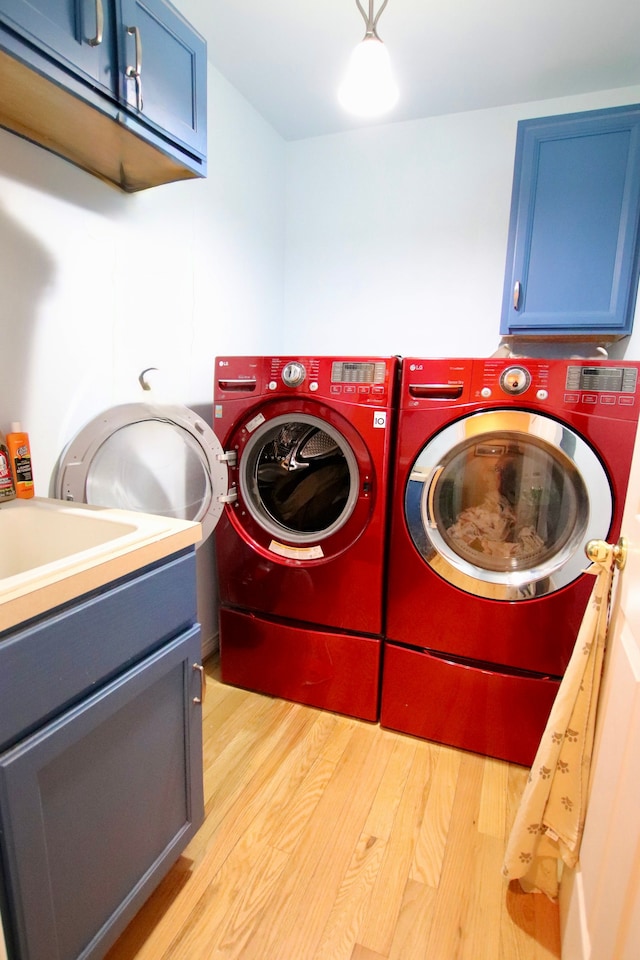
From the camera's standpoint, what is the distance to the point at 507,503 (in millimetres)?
1481

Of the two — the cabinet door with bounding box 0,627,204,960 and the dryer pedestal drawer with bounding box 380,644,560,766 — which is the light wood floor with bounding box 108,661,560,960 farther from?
the cabinet door with bounding box 0,627,204,960

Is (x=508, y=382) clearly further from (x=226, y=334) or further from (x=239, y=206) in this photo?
(x=239, y=206)

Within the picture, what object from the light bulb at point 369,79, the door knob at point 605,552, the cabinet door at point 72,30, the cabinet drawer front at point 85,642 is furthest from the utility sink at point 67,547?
the light bulb at point 369,79

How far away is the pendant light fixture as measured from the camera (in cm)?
113

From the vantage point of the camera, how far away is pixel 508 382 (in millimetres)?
1344

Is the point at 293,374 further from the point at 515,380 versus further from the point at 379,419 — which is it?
the point at 515,380

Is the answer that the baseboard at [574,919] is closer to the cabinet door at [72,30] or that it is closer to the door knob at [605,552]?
the door knob at [605,552]

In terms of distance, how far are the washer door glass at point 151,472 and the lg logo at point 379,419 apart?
21.8 inches

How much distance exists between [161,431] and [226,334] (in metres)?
0.72

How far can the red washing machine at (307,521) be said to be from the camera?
4.97ft

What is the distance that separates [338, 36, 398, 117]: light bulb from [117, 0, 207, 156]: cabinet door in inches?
15.8

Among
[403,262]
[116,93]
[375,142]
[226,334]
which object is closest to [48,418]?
[116,93]

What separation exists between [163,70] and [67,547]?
3.87ft

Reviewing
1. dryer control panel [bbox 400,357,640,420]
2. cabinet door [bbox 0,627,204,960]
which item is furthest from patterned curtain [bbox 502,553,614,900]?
cabinet door [bbox 0,627,204,960]
